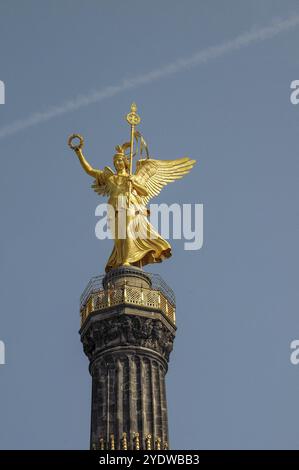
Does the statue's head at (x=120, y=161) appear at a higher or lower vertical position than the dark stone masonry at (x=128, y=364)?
higher

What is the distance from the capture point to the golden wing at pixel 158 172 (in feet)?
219

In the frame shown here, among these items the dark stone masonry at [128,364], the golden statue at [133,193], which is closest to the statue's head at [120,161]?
the golden statue at [133,193]

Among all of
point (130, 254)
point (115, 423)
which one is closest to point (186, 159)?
point (130, 254)

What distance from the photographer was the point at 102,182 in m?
66.4

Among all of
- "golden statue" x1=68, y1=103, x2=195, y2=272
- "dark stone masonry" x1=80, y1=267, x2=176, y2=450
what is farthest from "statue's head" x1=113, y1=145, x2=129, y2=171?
"dark stone masonry" x1=80, y1=267, x2=176, y2=450

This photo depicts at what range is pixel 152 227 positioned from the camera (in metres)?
64.9

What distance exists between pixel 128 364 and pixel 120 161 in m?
12.3

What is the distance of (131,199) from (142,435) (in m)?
13.7

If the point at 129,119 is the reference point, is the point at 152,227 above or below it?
below

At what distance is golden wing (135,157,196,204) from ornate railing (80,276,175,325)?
657cm

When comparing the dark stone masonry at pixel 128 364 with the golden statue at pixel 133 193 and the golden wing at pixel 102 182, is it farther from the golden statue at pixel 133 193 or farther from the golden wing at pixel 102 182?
the golden wing at pixel 102 182

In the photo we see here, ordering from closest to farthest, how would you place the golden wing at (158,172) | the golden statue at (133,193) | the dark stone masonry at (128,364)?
the dark stone masonry at (128,364) < the golden statue at (133,193) < the golden wing at (158,172)

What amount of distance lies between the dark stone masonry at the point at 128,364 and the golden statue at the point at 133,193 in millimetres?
1505
